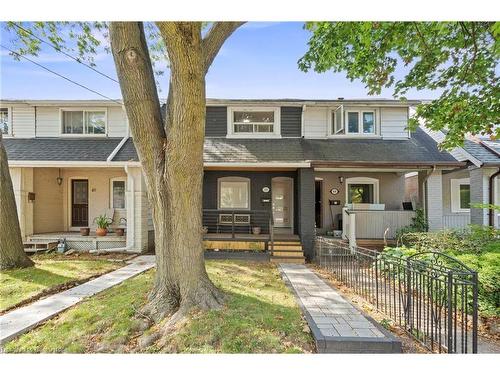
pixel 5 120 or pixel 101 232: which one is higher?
pixel 5 120

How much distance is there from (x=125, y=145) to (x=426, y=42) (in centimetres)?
1007

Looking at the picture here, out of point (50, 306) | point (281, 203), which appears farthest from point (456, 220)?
point (50, 306)

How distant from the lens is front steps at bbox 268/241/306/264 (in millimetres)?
9016

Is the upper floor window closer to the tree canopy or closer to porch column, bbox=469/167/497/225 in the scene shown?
the tree canopy

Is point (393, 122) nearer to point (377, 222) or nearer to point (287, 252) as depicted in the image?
point (377, 222)

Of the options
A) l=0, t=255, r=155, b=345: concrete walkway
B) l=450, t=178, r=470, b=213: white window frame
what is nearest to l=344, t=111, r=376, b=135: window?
l=450, t=178, r=470, b=213: white window frame

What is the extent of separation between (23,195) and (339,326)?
11202mm

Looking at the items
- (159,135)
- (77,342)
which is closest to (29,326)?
(77,342)

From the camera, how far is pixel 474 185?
1027 cm

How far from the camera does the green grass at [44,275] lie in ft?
18.2

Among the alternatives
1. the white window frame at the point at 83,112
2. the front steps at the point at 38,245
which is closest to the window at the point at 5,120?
the white window frame at the point at 83,112

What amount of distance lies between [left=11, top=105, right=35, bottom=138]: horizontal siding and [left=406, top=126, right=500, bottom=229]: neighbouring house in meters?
14.8

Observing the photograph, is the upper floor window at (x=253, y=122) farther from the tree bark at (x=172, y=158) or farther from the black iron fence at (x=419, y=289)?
the tree bark at (x=172, y=158)
